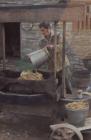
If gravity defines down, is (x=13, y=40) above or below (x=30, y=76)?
above

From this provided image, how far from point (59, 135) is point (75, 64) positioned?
15.2ft

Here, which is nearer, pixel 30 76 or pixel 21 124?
pixel 30 76

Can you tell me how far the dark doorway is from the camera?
1210 centimetres

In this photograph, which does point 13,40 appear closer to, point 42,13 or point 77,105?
point 42,13

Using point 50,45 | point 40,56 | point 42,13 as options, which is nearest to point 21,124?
point 40,56

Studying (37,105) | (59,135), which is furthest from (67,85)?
(59,135)

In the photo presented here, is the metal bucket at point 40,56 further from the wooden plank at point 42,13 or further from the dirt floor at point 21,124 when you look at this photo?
the wooden plank at point 42,13

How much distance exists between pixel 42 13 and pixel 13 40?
5.79 m

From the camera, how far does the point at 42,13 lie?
255 inches

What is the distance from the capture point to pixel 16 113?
7180 mm

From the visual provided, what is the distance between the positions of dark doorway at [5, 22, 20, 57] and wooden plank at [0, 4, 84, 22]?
17.8 feet

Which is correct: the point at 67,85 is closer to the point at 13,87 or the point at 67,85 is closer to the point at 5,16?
the point at 13,87

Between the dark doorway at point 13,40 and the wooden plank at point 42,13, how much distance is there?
543cm

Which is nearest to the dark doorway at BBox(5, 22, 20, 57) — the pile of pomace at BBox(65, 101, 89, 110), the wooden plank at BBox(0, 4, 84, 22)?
the wooden plank at BBox(0, 4, 84, 22)
